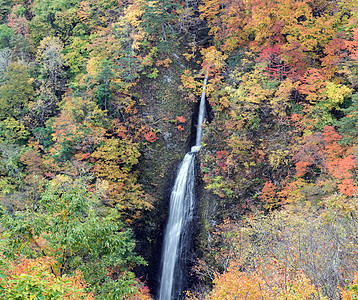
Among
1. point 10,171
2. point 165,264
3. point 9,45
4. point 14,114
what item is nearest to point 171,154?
point 165,264

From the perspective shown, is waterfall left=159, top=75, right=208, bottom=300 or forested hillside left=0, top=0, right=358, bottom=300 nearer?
forested hillside left=0, top=0, right=358, bottom=300

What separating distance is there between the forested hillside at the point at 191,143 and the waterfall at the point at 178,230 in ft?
2.57

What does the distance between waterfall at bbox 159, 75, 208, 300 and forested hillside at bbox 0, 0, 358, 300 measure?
0.78m

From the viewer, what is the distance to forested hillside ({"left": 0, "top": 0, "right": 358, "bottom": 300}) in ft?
26.4

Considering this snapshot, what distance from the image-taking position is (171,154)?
67.2 feet

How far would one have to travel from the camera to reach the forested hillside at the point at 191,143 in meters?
8.04

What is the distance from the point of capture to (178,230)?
18016mm

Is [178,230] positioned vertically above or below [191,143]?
below

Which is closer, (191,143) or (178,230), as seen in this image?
(178,230)

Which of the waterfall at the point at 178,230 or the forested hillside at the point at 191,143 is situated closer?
the forested hillside at the point at 191,143

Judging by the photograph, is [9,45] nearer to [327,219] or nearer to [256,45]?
[256,45]

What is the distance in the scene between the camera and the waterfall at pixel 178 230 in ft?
57.2

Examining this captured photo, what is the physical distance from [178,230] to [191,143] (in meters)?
6.69

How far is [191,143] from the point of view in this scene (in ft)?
68.1
